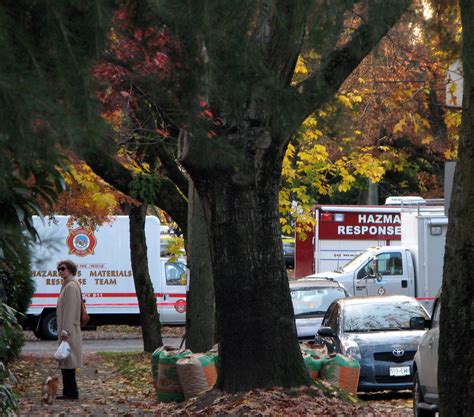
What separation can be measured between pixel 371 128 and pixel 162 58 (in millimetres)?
18236

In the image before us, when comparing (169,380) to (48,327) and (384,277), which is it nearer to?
(48,327)

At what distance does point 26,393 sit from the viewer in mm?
15477

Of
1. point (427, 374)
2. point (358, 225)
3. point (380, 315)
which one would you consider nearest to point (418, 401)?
point (427, 374)

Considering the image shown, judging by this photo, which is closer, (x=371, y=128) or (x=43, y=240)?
(x=43, y=240)

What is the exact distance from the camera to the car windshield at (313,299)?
2128 centimetres

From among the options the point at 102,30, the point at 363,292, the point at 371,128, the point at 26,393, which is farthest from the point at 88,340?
the point at 102,30

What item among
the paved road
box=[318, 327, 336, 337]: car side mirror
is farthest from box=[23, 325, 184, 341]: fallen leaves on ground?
box=[318, 327, 336, 337]: car side mirror

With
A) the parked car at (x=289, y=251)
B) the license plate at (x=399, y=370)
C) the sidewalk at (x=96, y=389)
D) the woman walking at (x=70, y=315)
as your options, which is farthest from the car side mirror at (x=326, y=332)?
the parked car at (x=289, y=251)

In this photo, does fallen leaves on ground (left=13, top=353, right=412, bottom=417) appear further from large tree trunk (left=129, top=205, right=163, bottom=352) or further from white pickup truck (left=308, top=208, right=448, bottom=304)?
white pickup truck (left=308, top=208, right=448, bottom=304)

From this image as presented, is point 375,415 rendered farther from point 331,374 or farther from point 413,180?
point 413,180

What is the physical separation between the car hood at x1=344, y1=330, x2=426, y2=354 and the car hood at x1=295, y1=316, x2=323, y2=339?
4122mm

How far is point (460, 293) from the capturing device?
26.8 feet

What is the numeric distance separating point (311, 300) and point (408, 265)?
775cm

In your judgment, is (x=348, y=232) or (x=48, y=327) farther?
(x=348, y=232)
